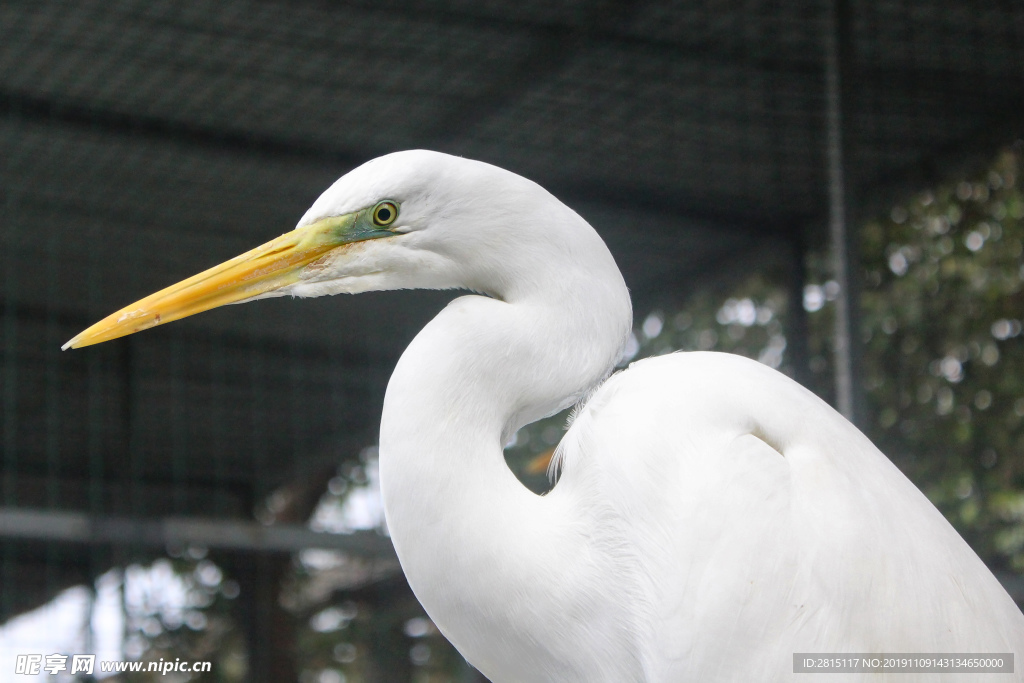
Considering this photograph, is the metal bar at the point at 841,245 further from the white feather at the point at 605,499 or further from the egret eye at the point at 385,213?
the egret eye at the point at 385,213

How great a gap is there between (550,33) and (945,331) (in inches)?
44.2

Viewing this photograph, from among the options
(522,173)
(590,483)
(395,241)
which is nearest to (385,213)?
(395,241)

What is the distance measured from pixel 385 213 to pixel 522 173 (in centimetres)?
155

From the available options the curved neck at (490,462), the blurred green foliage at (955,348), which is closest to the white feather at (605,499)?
the curved neck at (490,462)

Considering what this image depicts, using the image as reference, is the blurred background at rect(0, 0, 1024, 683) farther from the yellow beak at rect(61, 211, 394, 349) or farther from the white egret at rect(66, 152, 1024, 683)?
the yellow beak at rect(61, 211, 394, 349)

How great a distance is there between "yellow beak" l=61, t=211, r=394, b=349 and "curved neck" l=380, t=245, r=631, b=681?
4.7 inches

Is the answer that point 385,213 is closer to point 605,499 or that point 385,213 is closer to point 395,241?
point 395,241

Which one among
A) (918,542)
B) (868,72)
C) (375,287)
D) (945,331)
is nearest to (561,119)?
(868,72)

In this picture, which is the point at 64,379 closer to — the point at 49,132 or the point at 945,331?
the point at 49,132

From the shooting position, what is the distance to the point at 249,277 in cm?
94

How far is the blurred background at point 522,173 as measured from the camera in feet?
6.61

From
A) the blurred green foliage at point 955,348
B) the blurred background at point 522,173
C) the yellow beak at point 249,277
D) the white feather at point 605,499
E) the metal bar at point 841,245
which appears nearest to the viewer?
the white feather at point 605,499

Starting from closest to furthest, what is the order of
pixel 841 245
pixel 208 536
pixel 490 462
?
pixel 490 462
pixel 841 245
pixel 208 536

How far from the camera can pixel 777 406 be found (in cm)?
90
